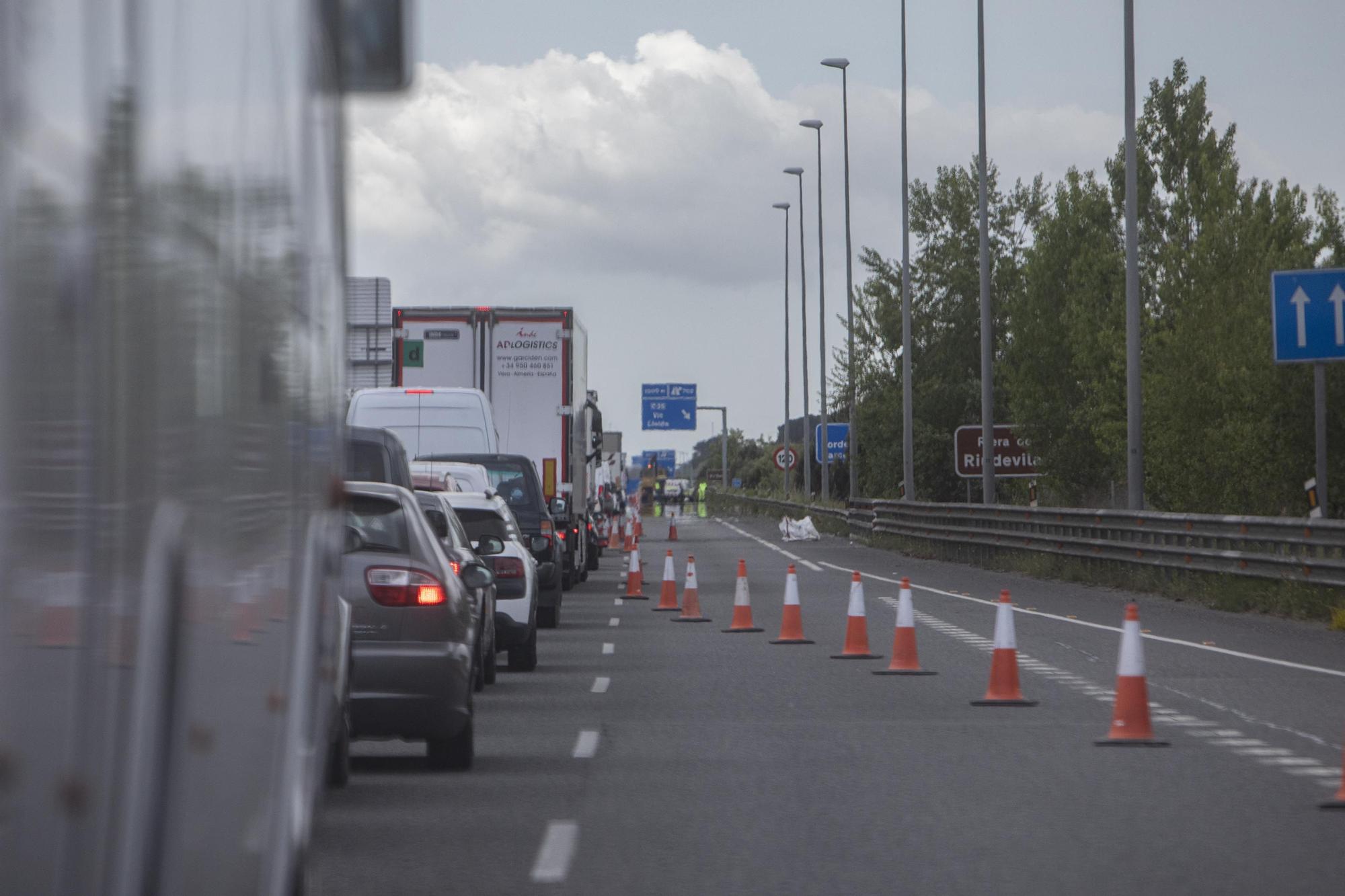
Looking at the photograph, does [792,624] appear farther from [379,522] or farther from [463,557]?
[379,522]

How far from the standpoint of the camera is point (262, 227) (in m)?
4.04

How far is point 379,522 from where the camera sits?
1062 centimetres

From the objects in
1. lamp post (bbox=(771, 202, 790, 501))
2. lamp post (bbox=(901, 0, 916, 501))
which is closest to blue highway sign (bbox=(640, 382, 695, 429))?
lamp post (bbox=(771, 202, 790, 501))

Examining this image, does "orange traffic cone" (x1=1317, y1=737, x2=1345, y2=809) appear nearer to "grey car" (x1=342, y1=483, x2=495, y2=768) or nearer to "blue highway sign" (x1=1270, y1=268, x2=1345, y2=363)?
"grey car" (x1=342, y1=483, x2=495, y2=768)

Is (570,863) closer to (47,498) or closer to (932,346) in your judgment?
(47,498)

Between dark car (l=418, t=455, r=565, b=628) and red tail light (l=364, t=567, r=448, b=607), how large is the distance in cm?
1122

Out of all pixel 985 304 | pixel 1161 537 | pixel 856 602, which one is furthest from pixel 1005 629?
pixel 985 304

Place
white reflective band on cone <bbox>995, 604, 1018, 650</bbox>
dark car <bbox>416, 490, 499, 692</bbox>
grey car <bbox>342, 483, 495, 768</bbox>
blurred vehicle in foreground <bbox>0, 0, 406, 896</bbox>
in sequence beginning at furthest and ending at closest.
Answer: dark car <bbox>416, 490, 499, 692</bbox>
white reflective band on cone <bbox>995, 604, 1018, 650</bbox>
grey car <bbox>342, 483, 495, 768</bbox>
blurred vehicle in foreground <bbox>0, 0, 406, 896</bbox>

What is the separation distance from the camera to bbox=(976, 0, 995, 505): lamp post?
1623 inches

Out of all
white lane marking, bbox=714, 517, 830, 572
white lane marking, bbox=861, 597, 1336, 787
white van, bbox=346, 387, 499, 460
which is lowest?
white lane marking, bbox=861, 597, 1336, 787

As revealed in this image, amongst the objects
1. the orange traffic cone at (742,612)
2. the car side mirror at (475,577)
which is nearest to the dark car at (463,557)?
the car side mirror at (475,577)

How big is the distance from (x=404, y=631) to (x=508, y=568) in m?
6.54

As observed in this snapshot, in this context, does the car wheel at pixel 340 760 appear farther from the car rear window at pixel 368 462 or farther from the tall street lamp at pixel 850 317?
the tall street lamp at pixel 850 317

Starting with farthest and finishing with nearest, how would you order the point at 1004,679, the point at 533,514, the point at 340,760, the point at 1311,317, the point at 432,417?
1. the point at 432,417
2. the point at 533,514
3. the point at 1311,317
4. the point at 1004,679
5. the point at 340,760
